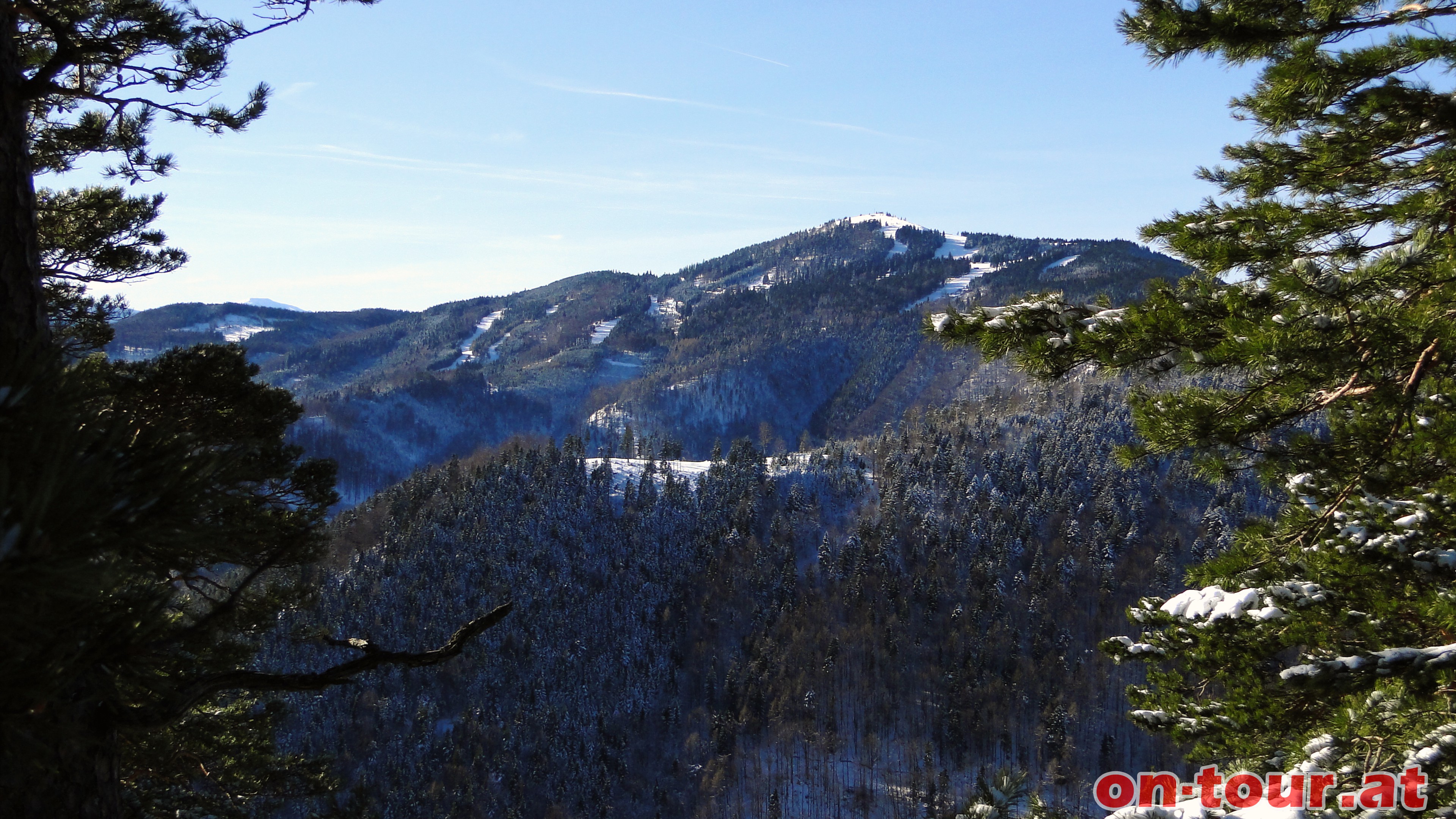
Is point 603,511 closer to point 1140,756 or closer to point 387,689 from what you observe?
point 387,689

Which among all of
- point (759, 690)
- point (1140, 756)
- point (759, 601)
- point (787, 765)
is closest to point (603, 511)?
point (759, 601)

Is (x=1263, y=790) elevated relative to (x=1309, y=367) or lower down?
lower down

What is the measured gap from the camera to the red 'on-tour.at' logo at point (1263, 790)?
5.05m

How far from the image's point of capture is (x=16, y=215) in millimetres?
5289

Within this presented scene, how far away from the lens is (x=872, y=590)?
132 metres

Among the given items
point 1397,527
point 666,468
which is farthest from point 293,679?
point 666,468

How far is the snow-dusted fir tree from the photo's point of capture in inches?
231

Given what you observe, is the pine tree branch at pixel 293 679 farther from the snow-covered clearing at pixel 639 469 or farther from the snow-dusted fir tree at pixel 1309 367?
the snow-covered clearing at pixel 639 469

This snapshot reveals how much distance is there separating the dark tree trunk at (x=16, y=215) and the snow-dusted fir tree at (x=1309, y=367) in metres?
7.35

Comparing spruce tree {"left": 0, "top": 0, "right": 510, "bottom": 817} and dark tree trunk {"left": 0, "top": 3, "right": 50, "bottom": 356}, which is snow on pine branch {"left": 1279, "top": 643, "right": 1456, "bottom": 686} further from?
dark tree trunk {"left": 0, "top": 3, "right": 50, "bottom": 356}

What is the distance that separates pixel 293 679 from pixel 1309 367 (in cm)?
781

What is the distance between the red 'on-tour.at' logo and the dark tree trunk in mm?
8872

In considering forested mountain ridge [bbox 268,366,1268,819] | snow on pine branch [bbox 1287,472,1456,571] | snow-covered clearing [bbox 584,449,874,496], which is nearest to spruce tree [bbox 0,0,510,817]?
snow on pine branch [bbox 1287,472,1456,571]

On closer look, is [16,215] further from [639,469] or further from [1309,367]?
[639,469]
